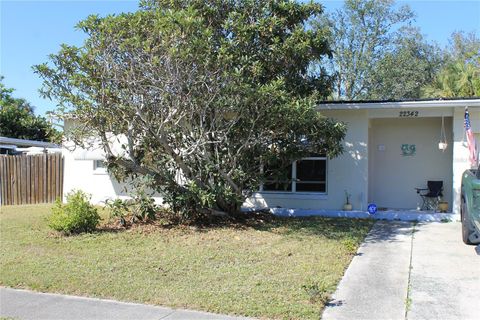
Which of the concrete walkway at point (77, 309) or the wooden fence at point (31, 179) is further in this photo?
the wooden fence at point (31, 179)

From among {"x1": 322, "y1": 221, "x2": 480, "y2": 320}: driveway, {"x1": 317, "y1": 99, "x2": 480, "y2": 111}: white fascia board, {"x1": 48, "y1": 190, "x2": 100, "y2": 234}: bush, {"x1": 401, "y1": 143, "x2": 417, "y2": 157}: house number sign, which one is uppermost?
{"x1": 317, "y1": 99, "x2": 480, "y2": 111}: white fascia board

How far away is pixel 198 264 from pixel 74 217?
3.63 metres

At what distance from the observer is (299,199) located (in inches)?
523

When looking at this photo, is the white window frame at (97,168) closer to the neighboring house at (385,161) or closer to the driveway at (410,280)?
the neighboring house at (385,161)

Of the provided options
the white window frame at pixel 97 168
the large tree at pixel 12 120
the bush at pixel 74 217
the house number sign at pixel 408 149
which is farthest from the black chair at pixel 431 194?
the large tree at pixel 12 120

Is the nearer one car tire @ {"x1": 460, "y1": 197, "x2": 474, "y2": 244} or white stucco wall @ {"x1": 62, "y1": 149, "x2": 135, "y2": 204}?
car tire @ {"x1": 460, "y1": 197, "x2": 474, "y2": 244}

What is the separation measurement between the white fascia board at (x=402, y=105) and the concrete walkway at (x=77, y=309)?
8.18 m

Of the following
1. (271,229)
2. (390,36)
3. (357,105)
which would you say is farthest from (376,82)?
(271,229)

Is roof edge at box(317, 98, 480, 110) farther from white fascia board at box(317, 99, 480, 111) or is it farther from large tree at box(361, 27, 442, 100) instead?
large tree at box(361, 27, 442, 100)

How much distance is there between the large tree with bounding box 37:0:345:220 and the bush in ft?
4.13

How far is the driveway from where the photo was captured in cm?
545

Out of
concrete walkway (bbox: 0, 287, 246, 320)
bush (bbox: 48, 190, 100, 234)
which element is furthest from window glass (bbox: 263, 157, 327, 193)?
concrete walkway (bbox: 0, 287, 246, 320)

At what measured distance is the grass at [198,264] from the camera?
5848mm

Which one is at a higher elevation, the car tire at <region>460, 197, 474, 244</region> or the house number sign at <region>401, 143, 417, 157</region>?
the house number sign at <region>401, 143, 417, 157</region>
